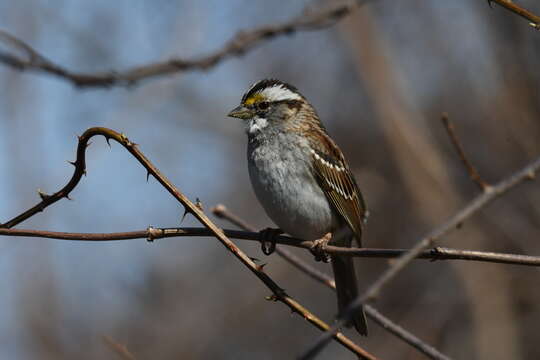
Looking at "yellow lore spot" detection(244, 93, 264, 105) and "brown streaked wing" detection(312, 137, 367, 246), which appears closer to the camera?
"brown streaked wing" detection(312, 137, 367, 246)

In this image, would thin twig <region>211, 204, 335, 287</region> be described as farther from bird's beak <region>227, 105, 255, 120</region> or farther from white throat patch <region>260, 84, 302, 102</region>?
white throat patch <region>260, 84, 302, 102</region>

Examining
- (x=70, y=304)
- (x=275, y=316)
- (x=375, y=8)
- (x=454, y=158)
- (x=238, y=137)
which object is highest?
(x=375, y=8)

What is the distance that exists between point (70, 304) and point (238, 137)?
2968mm

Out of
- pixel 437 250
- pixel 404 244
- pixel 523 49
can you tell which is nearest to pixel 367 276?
pixel 404 244

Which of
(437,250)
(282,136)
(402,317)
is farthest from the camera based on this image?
(402,317)

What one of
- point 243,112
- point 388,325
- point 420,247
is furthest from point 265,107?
point 420,247

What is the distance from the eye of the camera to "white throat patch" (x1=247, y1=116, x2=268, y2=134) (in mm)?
4975

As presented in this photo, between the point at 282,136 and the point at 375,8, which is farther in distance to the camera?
the point at 375,8

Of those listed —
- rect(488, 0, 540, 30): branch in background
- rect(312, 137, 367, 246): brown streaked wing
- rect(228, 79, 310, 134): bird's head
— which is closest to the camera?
rect(488, 0, 540, 30): branch in background

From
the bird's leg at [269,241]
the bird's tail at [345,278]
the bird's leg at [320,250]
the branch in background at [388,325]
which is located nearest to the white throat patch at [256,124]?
the bird's leg at [269,241]

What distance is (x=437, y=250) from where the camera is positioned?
2.30 meters

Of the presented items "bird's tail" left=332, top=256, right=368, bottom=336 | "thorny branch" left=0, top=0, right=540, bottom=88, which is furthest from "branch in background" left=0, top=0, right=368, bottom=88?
"bird's tail" left=332, top=256, right=368, bottom=336

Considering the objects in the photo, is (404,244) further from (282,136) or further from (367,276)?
(282,136)

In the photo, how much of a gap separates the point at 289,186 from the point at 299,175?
133 millimetres
